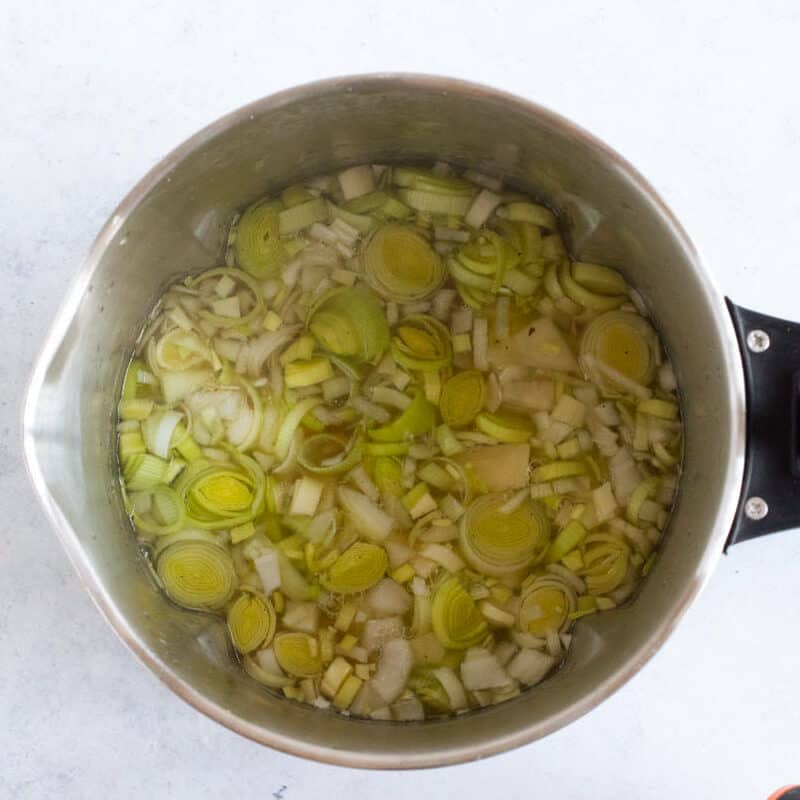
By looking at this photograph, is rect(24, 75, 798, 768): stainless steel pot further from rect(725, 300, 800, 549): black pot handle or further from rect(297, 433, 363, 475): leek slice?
rect(297, 433, 363, 475): leek slice

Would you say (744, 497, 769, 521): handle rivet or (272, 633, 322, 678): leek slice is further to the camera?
(272, 633, 322, 678): leek slice

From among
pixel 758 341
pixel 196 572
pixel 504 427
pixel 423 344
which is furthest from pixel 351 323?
pixel 758 341

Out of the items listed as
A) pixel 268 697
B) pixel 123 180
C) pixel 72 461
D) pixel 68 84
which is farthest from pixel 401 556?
pixel 68 84

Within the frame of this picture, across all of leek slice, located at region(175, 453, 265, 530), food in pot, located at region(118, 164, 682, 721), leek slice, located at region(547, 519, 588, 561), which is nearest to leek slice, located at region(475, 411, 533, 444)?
food in pot, located at region(118, 164, 682, 721)

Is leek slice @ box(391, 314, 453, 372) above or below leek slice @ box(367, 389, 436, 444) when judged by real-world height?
above

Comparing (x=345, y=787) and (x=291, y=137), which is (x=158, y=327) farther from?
(x=345, y=787)

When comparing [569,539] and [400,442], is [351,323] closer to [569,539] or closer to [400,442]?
[400,442]

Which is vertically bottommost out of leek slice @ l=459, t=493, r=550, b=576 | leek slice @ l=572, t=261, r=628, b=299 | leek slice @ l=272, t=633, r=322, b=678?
leek slice @ l=272, t=633, r=322, b=678
